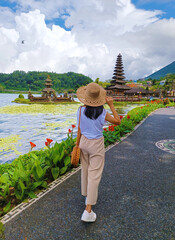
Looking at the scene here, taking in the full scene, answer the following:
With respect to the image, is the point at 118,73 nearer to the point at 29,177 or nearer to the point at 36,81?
the point at 29,177

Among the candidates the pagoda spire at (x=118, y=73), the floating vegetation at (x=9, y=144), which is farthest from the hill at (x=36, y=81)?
the floating vegetation at (x=9, y=144)

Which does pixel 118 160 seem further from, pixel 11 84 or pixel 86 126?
pixel 11 84

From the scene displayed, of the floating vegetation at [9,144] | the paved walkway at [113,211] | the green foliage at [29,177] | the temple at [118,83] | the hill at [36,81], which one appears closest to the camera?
the paved walkway at [113,211]

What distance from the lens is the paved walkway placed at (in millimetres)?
2268

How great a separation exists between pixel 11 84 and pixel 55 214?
116m

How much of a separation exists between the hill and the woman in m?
100

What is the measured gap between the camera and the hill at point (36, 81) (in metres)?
104

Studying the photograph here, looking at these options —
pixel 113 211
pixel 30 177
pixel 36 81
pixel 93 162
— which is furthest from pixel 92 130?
pixel 36 81

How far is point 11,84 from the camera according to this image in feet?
345

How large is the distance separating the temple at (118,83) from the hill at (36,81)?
48.5 m

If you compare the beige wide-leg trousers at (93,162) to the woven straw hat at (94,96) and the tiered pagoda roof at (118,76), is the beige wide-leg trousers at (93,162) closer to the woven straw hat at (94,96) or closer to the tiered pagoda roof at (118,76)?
the woven straw hat at (94,96)

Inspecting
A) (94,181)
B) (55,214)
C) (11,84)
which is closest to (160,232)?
(94,181)

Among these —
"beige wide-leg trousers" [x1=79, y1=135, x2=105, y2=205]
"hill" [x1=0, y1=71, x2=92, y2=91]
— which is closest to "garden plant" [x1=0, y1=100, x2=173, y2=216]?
"beige wide-leg trousers" [x1=79, y1=135, x2=105, y2=205]

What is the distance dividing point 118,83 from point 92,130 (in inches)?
2066
